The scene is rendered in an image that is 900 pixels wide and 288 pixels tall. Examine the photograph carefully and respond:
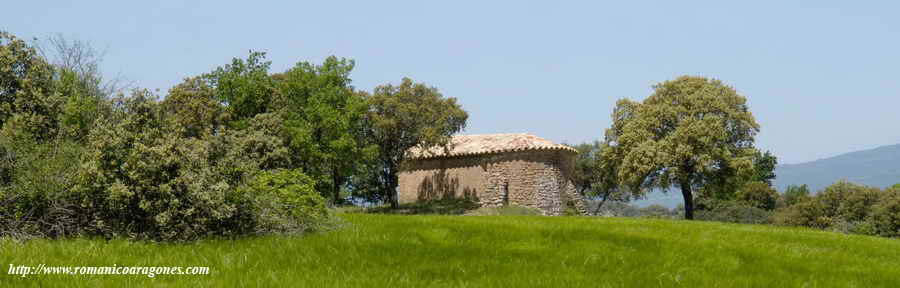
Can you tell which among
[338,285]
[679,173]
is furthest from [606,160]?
[338,285]

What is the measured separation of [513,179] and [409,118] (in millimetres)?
7292

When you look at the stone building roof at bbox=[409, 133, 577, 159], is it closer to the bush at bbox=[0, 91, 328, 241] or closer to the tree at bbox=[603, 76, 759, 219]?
the tree at bbox=[603, 76, 759, 219]

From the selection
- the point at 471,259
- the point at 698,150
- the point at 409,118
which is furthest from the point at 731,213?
the point at 471,259

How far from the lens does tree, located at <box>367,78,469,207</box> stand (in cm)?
3925

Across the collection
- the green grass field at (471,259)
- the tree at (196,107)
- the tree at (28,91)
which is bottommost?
the green grass field at (471,259)

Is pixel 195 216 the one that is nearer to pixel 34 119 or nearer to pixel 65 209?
pixel 65 209

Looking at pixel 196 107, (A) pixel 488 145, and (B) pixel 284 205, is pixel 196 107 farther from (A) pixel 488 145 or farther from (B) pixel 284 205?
(B) pixel 284 205

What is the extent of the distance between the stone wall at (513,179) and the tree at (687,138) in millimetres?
4383

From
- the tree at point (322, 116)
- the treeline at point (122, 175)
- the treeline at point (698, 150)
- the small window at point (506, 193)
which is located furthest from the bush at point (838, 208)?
the treeline at point (122, 175)

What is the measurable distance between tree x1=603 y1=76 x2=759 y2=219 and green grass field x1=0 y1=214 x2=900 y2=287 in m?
23.2

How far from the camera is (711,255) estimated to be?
980 cm

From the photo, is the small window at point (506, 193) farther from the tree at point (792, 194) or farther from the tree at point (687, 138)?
the tree at point (792, 194)

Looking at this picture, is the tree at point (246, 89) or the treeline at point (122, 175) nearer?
the treeline at point (122, 175)

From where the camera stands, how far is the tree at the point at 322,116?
105 ft
